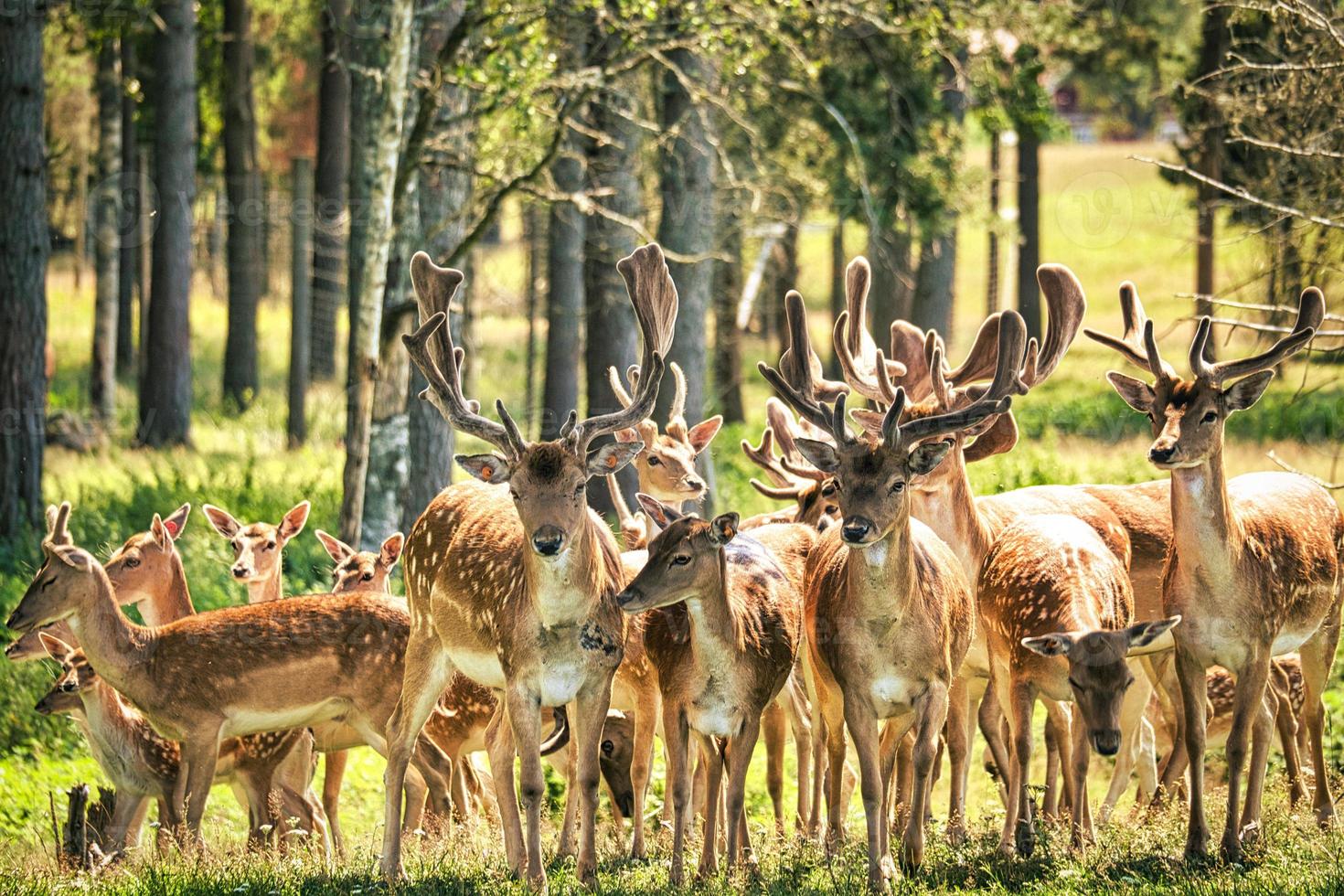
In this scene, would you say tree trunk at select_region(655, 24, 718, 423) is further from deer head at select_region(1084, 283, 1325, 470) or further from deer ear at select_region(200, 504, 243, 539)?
deer head at select_region(1084, 283, 1325, 470)

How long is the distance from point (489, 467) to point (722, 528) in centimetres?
110

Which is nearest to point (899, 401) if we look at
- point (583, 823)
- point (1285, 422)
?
point (583, 823)

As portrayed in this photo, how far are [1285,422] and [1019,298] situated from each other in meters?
9.40

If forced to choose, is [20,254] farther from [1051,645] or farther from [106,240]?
[1051,645]

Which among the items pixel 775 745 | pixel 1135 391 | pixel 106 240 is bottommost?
pixel 775 745

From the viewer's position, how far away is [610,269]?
1631cm

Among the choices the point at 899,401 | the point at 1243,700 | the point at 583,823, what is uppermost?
the point at 899,401

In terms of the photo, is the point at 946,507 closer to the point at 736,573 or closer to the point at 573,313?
the point at 736,573

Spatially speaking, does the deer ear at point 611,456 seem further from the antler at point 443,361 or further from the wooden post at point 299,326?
the wooden post at point 299,326

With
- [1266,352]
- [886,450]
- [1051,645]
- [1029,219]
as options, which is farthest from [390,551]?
[1029,219]

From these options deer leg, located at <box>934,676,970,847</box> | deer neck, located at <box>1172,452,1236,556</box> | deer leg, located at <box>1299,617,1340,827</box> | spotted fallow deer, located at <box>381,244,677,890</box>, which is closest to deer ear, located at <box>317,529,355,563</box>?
spotted fallow deer, located at <box>381,244,677,890</box>

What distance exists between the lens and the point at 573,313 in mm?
16672

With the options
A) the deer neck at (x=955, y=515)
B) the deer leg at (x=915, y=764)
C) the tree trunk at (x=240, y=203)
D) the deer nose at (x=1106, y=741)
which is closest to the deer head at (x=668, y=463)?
the deer neck at (x=955, y=515)

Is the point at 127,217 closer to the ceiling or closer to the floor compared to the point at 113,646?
closer to the ceiling
